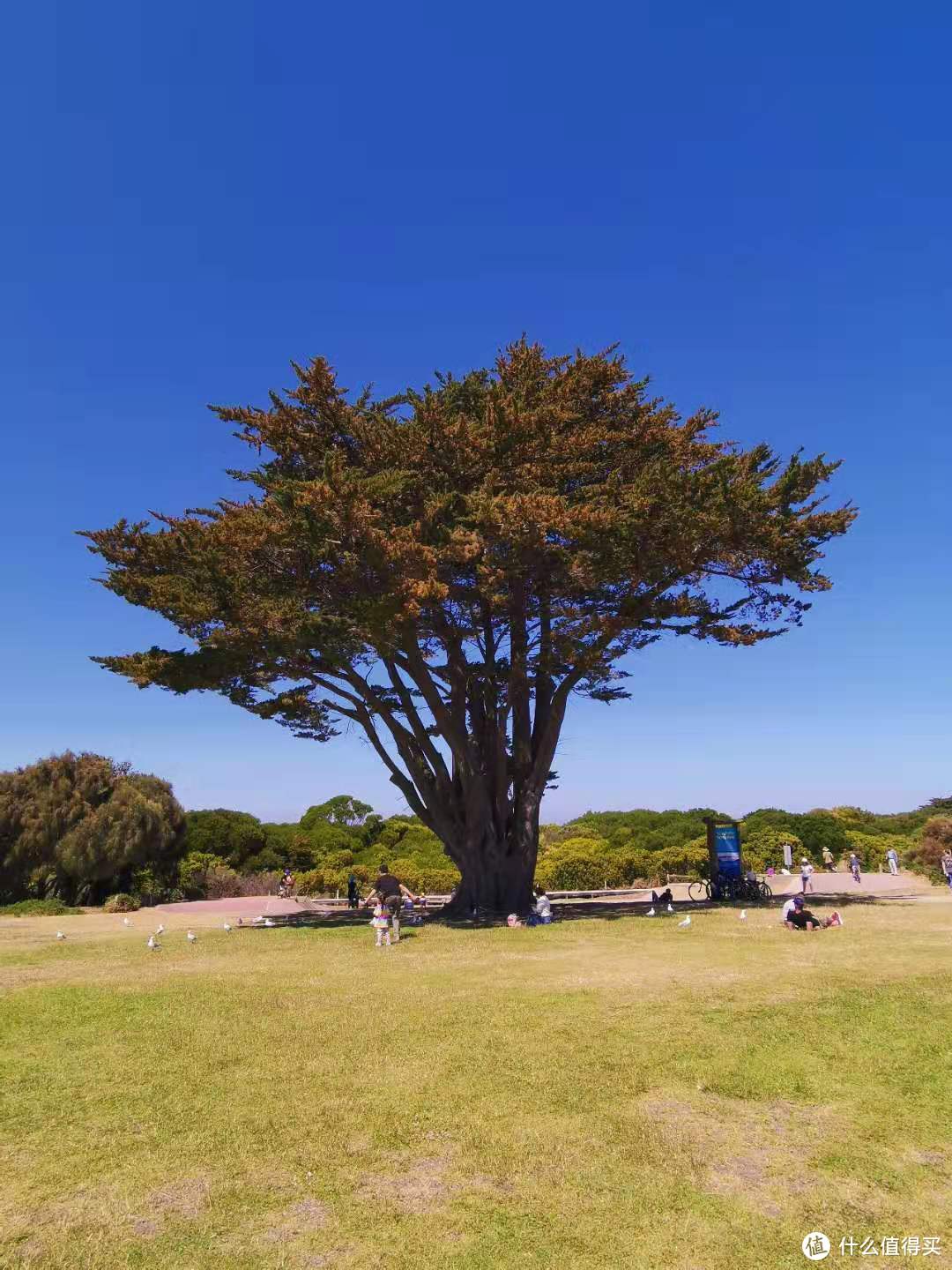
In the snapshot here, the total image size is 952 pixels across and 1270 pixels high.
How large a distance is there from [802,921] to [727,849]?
8270 mm

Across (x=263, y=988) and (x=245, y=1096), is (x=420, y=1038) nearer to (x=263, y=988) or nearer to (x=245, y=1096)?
(x=245, y=1096)

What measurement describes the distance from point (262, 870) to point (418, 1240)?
1472 inches

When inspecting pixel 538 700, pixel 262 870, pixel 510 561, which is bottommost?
pixel 262 870

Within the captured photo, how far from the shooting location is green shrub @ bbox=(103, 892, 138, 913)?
28.2 m

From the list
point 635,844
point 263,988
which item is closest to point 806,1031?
point 263,988

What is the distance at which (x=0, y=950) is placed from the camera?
15258 millimetres

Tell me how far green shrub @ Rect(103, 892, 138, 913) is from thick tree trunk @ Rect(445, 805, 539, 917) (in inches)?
573

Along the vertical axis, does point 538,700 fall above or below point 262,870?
above

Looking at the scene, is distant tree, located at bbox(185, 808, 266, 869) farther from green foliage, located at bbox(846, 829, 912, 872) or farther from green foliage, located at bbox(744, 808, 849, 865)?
green foliage, located at bbox(846, 829, 912, 872)

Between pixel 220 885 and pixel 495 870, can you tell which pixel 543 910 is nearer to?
pixel 495 870

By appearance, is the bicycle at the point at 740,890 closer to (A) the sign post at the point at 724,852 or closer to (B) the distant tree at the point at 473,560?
(A) the sign post at the point at 724,852

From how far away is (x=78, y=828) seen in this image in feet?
100

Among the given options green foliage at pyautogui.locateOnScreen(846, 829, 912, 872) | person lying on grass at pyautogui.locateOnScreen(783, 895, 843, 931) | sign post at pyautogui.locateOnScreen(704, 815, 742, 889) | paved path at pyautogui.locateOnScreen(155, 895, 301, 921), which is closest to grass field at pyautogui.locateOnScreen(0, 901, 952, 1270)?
person lying on grass at pyautogui.locateOnScreen(783, 895, 843, 931)

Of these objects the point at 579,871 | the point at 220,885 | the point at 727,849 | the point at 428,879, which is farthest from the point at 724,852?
the point at 220,885
